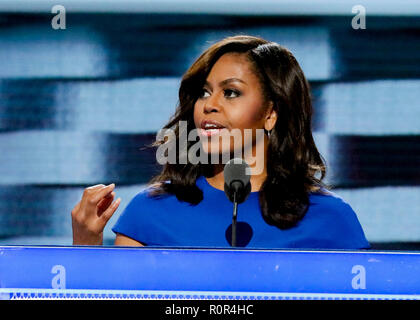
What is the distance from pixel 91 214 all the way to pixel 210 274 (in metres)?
0.38

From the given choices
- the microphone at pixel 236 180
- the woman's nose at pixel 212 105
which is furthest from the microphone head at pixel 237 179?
the woman's nose at pixel 212 105

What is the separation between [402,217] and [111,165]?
77cm

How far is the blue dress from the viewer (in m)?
2.27

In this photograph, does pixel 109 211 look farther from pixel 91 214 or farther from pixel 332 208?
pixel 332 208

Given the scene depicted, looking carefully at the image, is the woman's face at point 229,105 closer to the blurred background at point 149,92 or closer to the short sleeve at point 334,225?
the blurred background at point 149,92

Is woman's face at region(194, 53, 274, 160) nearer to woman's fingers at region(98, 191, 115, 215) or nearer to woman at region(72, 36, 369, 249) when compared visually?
woman at region(72, 36, 369, 249)

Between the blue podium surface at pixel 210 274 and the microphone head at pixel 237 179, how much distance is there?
0.48 feet

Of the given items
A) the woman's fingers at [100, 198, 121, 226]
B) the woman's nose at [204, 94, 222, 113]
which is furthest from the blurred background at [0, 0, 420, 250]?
the woman's nose at [204, 94, 222, 113]

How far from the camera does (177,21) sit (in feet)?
7.62

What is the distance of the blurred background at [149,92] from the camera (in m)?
2.31

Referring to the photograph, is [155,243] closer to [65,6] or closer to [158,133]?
[158,133]
